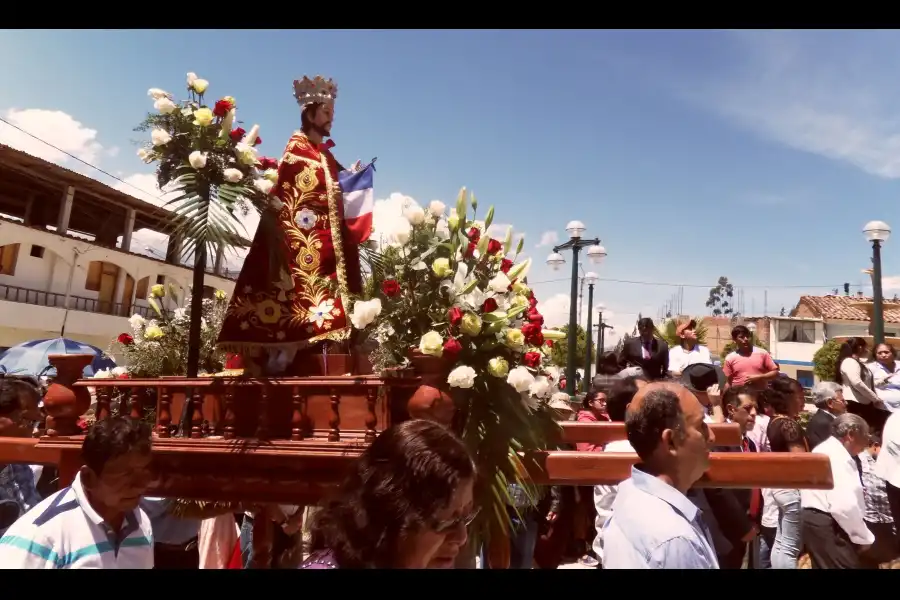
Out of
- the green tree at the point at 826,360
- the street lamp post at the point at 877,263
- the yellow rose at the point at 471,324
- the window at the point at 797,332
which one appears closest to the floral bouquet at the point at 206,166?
the yellow rose at the point at 471,324

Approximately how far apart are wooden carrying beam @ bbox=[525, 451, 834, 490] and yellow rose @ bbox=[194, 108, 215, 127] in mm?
1946

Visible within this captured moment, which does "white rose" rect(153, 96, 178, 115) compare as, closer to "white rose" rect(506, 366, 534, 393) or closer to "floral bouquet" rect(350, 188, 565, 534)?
"floral bouquet" rect(350, 188, 565, 534)

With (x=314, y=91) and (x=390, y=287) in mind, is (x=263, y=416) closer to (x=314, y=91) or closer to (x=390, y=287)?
(x=390, y=287)


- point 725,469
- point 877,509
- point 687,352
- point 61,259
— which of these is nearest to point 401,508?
point 725,469

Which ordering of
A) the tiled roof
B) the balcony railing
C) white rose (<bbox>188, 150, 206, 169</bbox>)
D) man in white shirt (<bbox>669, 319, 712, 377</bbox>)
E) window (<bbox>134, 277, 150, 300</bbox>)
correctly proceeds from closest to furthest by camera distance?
white rose (<bbox>188, 150, 206, 169</bbox>), man in white shirt (<bbox>669, 319, 712, 377</bbox>), the balcony railing, window (<bbox>134, 277, 150, 300</bbox>), the tiled roof

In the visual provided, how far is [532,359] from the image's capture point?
216cm

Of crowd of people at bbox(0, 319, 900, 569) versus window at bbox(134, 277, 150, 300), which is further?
window at bbox(134, 277, 150, 300)

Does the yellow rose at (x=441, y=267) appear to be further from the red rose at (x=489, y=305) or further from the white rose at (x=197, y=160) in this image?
the white rose at (x=197, y=160)

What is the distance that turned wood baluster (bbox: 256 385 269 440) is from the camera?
2.20 metres

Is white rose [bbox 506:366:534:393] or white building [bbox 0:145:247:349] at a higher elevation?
white building [bbox 0:145:247:349]

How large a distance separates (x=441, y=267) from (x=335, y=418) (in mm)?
668

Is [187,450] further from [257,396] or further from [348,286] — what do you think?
[348,286]

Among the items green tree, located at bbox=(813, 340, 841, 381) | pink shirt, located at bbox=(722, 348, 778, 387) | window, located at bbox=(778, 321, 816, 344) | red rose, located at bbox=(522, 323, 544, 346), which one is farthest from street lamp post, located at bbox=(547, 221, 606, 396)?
window, located at bbox=(778, 321, 816, 344)

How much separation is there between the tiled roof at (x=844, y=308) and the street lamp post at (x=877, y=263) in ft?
72.4
